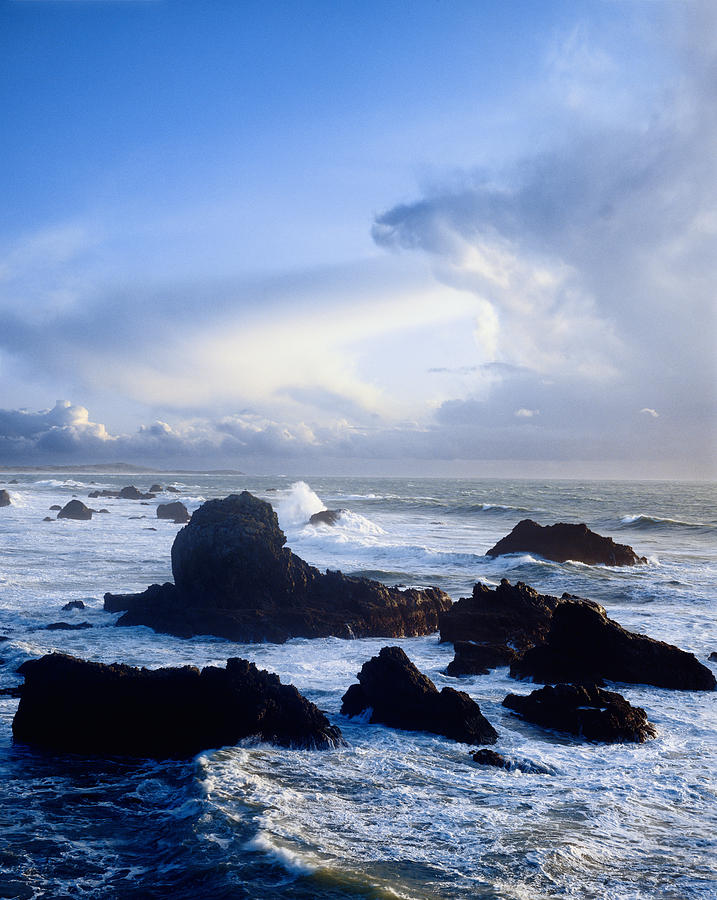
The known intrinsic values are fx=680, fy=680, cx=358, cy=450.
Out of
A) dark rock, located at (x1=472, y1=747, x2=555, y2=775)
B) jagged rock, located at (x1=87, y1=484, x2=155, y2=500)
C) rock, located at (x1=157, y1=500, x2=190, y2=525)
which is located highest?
dark rock, located at (x1=472, y1=747, x2=555, y2=775)

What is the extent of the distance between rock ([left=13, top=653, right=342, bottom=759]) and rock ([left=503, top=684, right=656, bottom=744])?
3.24 m

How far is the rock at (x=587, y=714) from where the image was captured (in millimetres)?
9469

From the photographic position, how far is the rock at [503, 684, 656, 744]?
9469mm

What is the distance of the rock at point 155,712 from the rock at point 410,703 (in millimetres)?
1091

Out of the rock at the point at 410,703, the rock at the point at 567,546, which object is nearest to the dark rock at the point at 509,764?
the rock at the point at 410,703

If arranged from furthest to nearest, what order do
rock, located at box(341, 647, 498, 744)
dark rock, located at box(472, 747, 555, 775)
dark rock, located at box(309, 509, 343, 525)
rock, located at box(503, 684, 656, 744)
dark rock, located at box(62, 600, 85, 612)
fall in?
dark rock, located at box(309, 509, 343, 525), dark rock, located at box(62, 600, 85, 612), rock, located at box(503, 684, 656, 744), rock, located at box(341, 647, 498, 744), dark rock, located at box(472, 747, 555, 775)

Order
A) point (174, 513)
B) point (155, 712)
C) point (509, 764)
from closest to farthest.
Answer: point (509, 764) → point (155, 712) → point (174, 513)

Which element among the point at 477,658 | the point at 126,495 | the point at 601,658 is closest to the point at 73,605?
the point at 477,658

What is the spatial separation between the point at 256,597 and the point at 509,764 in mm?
10156

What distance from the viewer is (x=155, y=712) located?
8672 mm

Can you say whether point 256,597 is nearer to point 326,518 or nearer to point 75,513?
point 326,518

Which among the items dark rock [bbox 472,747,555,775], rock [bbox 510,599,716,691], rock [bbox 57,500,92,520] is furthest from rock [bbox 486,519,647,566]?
rock [bbox 57,500,92,520]

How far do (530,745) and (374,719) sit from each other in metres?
2.19

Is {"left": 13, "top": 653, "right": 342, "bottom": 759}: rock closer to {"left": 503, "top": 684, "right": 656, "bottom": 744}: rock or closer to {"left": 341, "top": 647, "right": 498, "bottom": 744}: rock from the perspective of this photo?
{"left": 341, "top": 647, "right": 498, "bottom": 744}: rock
